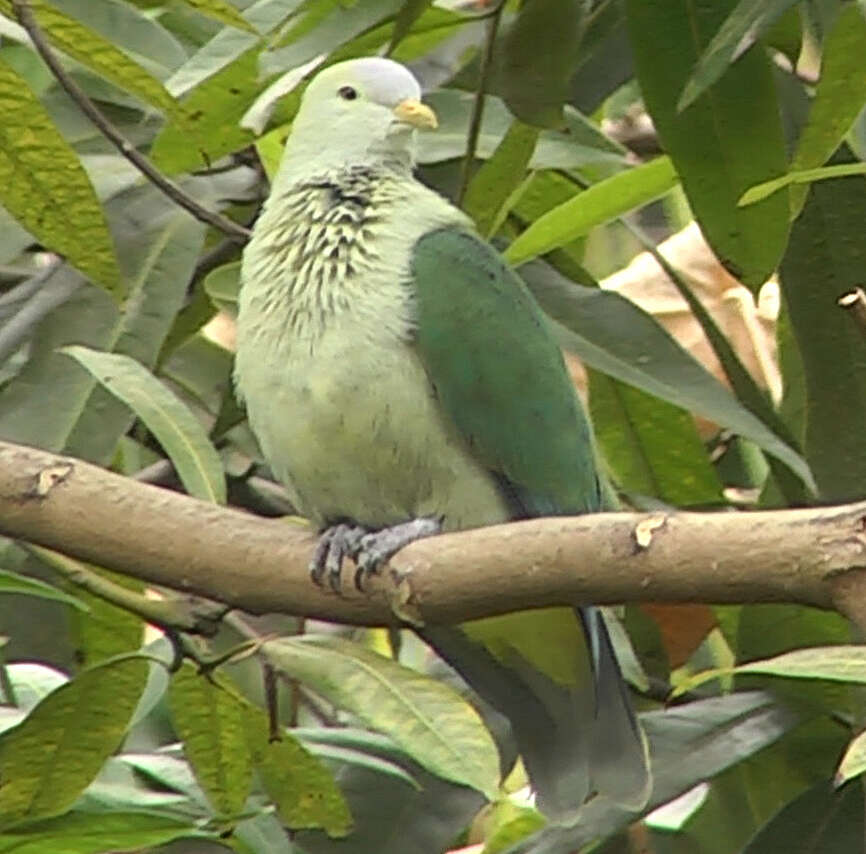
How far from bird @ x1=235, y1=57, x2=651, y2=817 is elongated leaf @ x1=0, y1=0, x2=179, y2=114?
203 mm

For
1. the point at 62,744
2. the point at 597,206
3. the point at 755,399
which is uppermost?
the point at 597,206

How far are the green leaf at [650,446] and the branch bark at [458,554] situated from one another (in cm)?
55

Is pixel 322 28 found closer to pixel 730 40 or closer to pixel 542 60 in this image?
pixel 542 60

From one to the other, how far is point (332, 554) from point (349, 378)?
0.80 ft

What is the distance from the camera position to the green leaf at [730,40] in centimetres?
136

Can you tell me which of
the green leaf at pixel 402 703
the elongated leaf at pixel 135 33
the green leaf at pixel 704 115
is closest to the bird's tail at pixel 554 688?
the green leaf at pixel 402 703

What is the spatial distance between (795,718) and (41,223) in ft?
2.20

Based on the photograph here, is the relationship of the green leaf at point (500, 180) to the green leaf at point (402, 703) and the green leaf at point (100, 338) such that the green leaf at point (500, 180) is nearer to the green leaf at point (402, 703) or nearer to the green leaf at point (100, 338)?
the green leaf at point (100, 338)

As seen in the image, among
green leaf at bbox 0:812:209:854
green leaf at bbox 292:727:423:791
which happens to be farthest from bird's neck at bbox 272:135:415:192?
green leaf at bbox 0:812:209:854

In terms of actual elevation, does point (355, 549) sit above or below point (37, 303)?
below

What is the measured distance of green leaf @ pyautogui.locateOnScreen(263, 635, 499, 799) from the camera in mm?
1245

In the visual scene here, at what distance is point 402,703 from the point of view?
1297mm

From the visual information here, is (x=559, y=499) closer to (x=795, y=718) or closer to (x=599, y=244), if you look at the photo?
(x=795, y=718)

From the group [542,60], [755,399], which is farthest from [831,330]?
[542,60]
